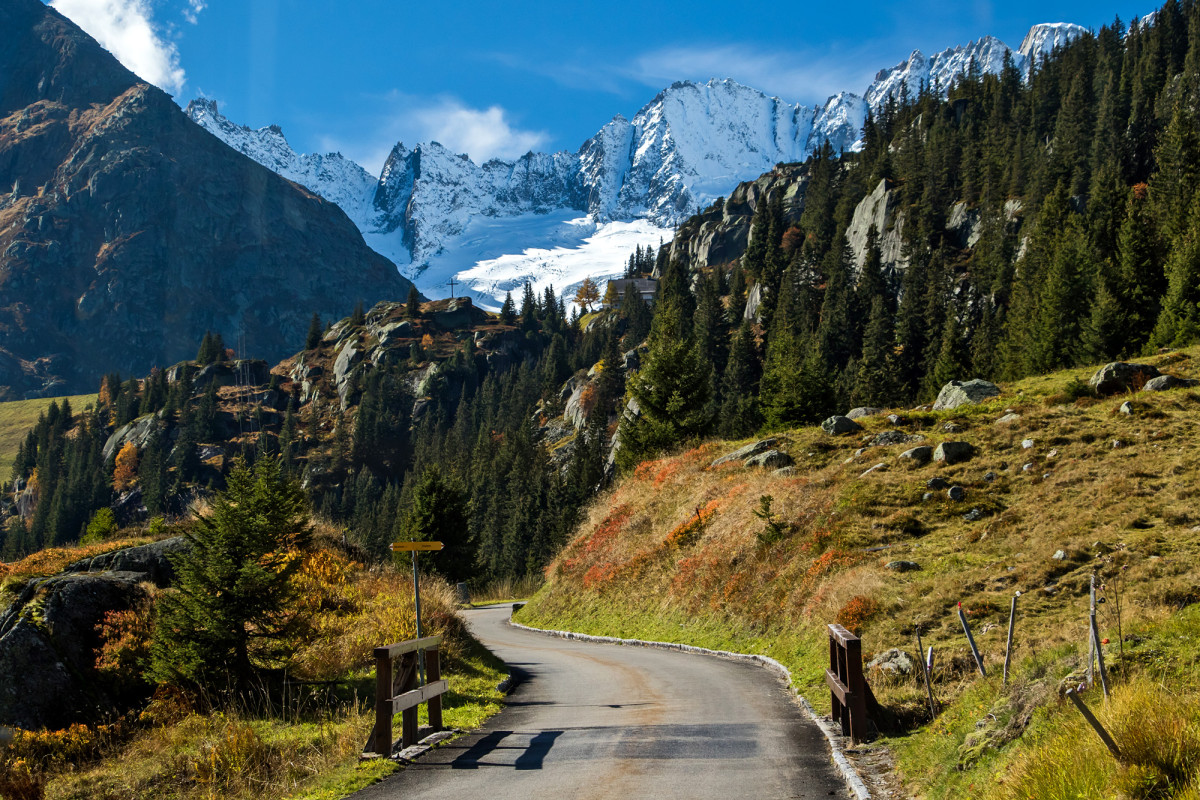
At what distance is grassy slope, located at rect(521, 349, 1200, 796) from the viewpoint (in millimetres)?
7867

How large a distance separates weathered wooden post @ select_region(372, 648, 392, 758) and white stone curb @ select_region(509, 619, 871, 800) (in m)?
5.44

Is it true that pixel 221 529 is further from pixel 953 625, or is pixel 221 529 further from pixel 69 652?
pixel 953 625

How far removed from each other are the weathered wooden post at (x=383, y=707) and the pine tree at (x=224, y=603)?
16.5 ft

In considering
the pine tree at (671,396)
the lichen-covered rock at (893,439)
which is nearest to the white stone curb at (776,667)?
the lichen-covered rock at (893,439)

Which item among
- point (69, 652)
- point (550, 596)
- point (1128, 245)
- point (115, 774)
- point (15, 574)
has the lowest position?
point (550, 596)

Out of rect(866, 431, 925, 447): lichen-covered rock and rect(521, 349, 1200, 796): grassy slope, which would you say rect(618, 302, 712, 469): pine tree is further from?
rect(866, 431, 925, 447): lichen-covered rock

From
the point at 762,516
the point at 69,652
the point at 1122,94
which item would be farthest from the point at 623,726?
the point at 1122,94

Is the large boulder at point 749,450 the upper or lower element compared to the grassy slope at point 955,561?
upper

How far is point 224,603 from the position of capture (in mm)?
13414

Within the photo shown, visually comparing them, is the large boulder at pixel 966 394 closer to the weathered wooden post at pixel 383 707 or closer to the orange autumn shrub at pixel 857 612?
the orange autumn shrub at pixel 857 612

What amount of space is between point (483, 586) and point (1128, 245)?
53369 millimetres

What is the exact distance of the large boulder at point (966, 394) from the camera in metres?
31.8

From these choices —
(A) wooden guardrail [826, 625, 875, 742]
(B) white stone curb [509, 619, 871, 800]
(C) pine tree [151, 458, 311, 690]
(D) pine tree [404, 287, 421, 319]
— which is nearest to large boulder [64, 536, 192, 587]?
(C) pine tree [151, 458, 311, 690]

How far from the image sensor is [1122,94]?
96.6 metres
